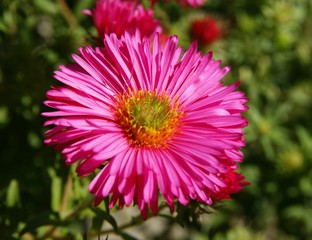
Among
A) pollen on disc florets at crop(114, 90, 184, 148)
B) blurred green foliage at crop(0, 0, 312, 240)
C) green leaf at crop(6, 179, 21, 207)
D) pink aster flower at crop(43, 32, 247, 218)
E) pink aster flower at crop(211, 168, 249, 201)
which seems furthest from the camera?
blurred green foliage at crop(0, 0, 312, 240)

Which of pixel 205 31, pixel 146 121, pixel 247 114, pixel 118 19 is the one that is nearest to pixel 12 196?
pixel 146 121

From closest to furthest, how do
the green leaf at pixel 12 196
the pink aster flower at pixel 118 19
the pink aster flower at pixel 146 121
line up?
the pink aster flower at pixel 146 121
the pink aster flower at pixel 118 19
the green leaf at pixel 12 196

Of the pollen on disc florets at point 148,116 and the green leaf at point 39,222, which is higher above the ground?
the pollen on disc florets at point 148,116

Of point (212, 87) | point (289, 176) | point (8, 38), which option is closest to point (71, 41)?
point (8, 38)

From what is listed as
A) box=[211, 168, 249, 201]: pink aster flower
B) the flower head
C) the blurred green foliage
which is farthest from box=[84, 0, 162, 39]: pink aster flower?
the flower head

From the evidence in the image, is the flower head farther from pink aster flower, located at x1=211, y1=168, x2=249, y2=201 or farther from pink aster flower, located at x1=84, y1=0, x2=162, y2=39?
pink aster flower, located at x1=211, y1=168, x2=249, y2=201

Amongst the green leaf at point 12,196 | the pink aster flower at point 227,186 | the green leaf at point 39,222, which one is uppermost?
the green leaf at point 12,196

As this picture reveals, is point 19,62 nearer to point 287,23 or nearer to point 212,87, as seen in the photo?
point 212,87

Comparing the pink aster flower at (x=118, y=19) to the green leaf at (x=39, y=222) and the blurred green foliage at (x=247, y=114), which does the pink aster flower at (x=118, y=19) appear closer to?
the blurred green foliage at (x=247, y=114)

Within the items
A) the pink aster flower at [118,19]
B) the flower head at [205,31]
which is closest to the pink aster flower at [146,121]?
the pink aster flower at [118,19]
